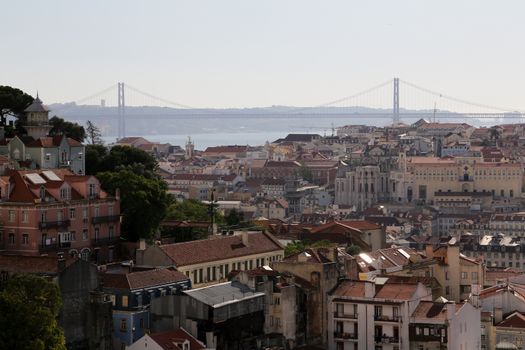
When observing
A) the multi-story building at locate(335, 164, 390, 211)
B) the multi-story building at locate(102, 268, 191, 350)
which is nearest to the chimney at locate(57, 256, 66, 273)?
the multi-story building at locate(102, 268, 191, 350)

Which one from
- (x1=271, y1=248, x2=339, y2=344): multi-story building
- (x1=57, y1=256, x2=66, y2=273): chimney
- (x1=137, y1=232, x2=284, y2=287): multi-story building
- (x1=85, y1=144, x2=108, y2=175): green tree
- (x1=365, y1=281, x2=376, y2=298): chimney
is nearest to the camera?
(x1=57, y1=256, x2=66, y2=273): chimney

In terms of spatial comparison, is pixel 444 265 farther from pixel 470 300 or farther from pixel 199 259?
pixel 199 259

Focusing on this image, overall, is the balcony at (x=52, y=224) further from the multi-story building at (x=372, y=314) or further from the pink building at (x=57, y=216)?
the multi-story building at (x=372, y=314)

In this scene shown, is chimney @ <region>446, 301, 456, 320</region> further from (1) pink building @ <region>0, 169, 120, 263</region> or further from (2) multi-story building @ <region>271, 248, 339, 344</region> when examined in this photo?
(1) pink building @ <region>0, 169, 120, 263</region>

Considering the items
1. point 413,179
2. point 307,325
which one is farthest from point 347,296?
point 413,179

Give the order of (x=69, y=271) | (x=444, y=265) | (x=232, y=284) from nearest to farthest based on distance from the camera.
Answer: (x=69, y=271)
(x=232, y=284)
(x=444, y=265)

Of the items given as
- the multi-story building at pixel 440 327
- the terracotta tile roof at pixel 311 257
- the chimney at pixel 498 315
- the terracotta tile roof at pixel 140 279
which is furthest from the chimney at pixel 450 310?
the terracotta tile roof at pixel 140 279

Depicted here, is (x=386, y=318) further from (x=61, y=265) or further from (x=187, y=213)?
(x=187, y=213)
